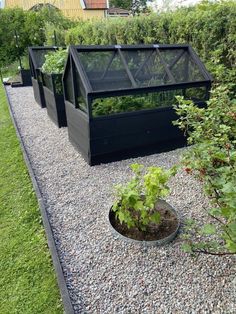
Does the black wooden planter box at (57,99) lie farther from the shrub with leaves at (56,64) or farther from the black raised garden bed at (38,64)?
the black raised garden bed at (38,64)

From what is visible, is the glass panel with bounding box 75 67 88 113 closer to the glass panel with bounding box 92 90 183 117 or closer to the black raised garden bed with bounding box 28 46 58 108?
the glass panel with bounding box 92 90 183 117

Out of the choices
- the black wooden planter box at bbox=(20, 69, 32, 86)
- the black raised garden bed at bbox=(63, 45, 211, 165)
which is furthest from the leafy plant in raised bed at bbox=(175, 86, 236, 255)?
the black wooden planter box at bbox=(20, 69, 32, 86)

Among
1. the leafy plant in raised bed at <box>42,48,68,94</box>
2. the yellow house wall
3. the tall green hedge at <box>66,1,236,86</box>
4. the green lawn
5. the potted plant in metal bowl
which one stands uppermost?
the yellow house wall

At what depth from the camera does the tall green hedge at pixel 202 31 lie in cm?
428

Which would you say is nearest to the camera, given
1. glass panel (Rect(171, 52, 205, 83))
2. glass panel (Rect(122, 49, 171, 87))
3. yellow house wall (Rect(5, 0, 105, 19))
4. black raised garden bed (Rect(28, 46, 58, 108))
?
glass panel (Rect(122, 49, 171, 87))

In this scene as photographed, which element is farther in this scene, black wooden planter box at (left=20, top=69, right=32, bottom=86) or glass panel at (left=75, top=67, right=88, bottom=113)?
black wooden planter box at (left=20, top=69, right=32, bottom=86)

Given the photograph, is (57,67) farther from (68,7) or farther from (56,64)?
(68,7)

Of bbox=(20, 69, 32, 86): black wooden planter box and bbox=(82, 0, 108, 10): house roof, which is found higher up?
bbox=(82, 0, 108, 10): house roof

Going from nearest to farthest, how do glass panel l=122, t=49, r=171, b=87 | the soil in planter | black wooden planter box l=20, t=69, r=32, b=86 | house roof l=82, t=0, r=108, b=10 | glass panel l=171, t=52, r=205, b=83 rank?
the soil in planter → glass panel l=122, t=49, r=171, b=87 → glass panel l=171, t=52, r=205, b=83 → black wooden planter box l=20, t=69, r=32, b=86 → house roof l=82, t=0, r=108, b=10

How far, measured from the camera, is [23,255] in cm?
232

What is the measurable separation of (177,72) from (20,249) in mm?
3302

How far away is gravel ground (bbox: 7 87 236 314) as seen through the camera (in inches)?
71.3

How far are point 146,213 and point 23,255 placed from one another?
3.73ft

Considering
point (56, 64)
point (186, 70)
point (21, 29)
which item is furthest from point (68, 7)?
point (186, 70)
